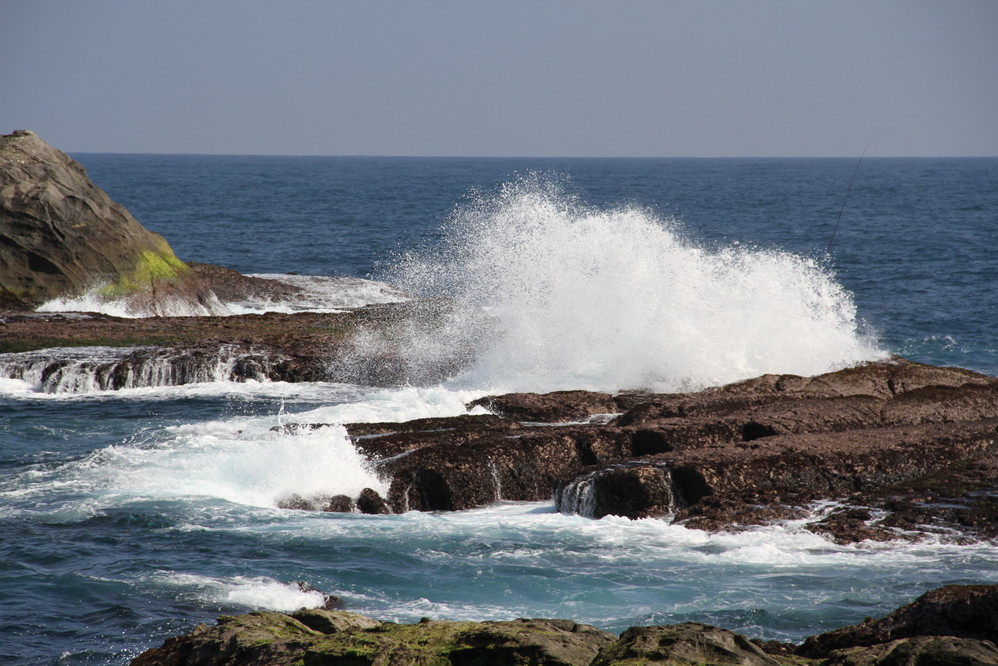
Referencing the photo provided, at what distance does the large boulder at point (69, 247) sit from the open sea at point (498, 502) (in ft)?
9.53

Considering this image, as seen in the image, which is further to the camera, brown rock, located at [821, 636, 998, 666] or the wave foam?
the wave foam

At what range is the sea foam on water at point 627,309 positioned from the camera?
730 inches

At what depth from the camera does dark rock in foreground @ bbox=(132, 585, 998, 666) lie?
5957mm

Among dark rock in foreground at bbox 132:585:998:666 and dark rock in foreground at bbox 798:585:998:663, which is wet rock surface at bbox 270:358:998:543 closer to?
dark rock in foreground at bbox 798:585:998:663

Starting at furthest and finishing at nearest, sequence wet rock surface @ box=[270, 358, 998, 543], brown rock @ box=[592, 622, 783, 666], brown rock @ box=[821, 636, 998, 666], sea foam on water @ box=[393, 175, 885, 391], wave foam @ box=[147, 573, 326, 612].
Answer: sea foam on water @ box=[393, 175, 885, 391]
wet rock surface @ box=[270, 358, 998, 543]
wave foam @ box=[147, 573, 326, 612]
brown rock @ box=[592, 622, 783, 666]
brown rock @ box=[821, 636, 998, 666]

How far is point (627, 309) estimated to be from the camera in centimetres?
1972

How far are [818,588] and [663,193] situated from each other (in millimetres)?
88427

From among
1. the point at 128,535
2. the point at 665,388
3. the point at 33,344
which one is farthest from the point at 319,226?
the point at 128,535

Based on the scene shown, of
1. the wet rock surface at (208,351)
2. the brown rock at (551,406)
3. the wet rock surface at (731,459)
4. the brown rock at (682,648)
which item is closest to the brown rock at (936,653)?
the brown rock at (682,648)

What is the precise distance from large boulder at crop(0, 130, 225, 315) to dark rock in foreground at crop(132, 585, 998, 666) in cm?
1940

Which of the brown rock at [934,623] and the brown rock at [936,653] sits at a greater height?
the brown rock at [936,653]

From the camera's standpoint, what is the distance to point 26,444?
15797 mm

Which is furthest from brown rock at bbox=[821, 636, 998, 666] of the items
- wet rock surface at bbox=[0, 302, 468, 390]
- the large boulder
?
the large boulder

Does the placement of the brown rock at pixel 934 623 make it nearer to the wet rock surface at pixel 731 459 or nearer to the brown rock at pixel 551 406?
the wet rock surface at pixel 731 459
